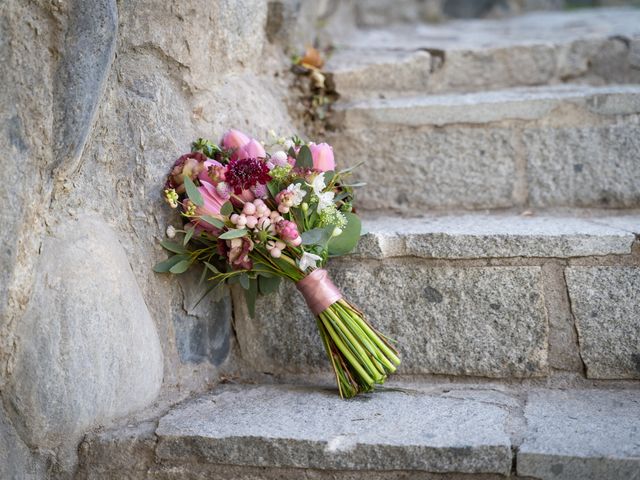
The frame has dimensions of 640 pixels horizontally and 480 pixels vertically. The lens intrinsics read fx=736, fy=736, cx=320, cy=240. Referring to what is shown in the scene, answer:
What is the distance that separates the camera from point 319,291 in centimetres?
161

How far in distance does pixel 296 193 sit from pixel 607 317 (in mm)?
763

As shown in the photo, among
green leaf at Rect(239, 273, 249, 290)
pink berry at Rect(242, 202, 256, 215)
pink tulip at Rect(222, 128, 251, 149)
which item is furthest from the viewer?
pink tulip at Rect(222, 128, 251, 149)

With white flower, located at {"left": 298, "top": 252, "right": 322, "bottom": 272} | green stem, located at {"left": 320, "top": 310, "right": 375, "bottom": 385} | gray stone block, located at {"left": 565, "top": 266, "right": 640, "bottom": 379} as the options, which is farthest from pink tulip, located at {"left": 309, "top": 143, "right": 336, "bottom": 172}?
gray stone block, located at {"left": 565, "top": 266, "right": 640, "bottom": 379}

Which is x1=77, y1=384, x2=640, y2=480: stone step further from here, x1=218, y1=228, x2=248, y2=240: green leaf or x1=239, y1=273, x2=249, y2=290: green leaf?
x1=218, y1=228, x2=248, y2=240: green leaf

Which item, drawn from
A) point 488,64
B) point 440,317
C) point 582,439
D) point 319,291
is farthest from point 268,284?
point 488,64

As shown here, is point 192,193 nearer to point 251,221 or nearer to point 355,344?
point 251,221

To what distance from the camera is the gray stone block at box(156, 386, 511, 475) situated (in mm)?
1385

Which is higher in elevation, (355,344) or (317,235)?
(317,235)

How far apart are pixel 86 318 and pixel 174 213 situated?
13.0 inches

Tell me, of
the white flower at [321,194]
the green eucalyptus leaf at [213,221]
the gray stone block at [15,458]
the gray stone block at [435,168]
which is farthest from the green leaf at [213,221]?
the gray stone block at [435,168]

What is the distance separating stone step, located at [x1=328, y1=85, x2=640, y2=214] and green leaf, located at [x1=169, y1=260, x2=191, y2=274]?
2.35 ft

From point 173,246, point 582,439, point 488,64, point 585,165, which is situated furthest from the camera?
point 488,64

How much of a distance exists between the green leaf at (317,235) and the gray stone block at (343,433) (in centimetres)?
36

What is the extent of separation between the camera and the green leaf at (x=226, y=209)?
158 centimetres
